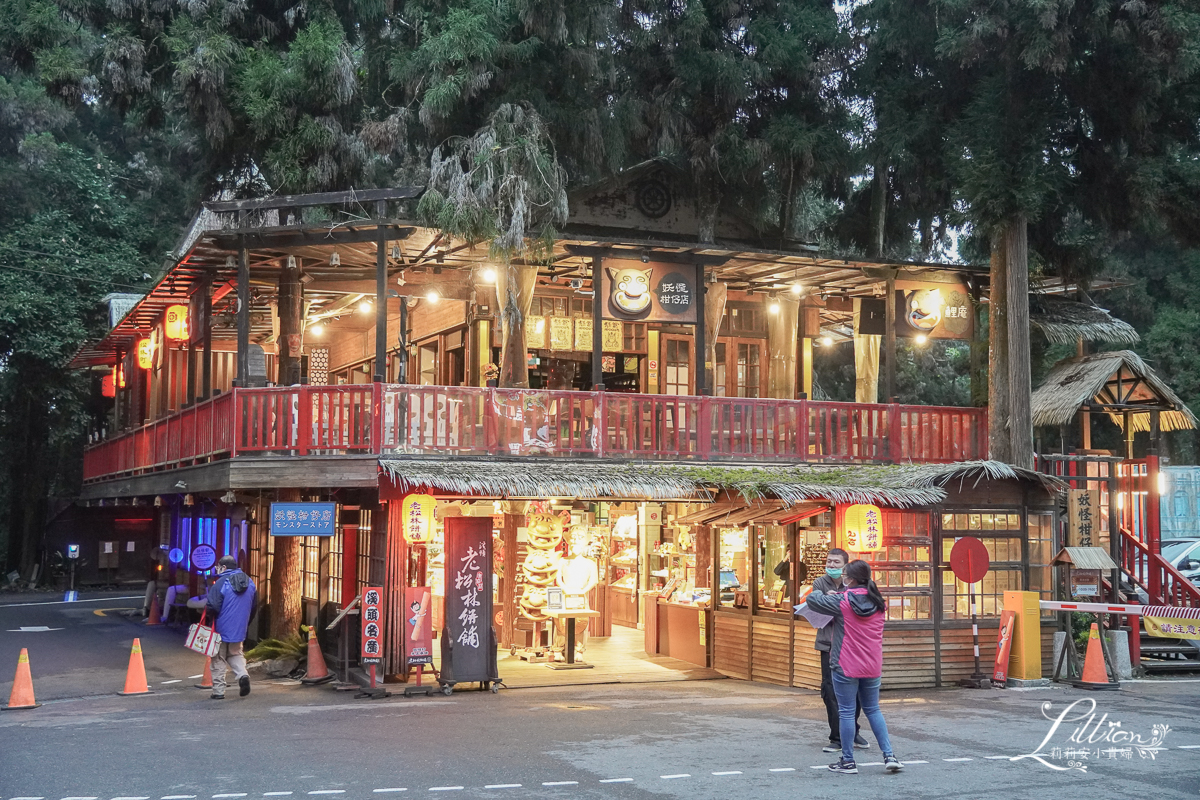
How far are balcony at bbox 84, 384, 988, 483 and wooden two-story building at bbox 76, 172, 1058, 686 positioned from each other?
3cm

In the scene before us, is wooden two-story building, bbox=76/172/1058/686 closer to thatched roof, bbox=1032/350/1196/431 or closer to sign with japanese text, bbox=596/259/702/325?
sign with japanese text, bbox=596/259/702/325

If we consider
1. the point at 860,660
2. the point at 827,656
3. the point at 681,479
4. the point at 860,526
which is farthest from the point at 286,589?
the point at 860,660

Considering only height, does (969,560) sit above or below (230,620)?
above

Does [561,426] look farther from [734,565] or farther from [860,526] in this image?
[860,526]

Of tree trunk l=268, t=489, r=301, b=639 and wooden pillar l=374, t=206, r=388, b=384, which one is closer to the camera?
wooden pillar l=374, t=206, r=388, b=384

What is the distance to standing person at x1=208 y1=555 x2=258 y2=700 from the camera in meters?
14.7

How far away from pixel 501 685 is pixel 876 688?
277 inches

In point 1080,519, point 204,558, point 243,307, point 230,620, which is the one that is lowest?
point 230,620

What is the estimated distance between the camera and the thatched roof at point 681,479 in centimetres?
1488

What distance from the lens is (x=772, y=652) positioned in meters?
16.8

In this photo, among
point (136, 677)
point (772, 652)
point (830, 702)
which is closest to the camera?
point (830, 702)

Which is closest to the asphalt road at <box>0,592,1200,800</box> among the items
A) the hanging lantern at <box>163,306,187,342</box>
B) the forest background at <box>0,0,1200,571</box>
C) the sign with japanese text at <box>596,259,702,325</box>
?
the sign with japanese text at <box>596,259,702,325</box>

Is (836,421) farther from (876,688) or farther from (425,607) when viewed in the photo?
(876,688)

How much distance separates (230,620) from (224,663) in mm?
529
